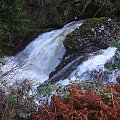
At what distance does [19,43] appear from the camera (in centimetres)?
1341

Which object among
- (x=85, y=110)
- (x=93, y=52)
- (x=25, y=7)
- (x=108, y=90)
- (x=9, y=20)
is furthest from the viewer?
(x=25, y=7)

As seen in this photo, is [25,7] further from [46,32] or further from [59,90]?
[59,90]

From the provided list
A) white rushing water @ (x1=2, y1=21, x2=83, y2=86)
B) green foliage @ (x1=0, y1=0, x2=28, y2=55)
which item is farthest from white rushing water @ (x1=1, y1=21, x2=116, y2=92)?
green foliage @ (x1=0, y1=0, x2=28, y2=55)

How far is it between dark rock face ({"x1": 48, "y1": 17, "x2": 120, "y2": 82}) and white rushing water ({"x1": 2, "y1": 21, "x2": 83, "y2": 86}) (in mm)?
571

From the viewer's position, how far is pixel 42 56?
11656mm

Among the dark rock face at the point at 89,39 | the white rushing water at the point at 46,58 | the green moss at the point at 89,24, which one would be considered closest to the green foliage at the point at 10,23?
the white rushing water at the point at 46,58

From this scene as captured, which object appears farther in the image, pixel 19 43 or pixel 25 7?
pixel 25 7

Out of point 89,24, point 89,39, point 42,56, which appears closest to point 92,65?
point 89,39

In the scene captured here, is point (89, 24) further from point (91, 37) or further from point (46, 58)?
point (46, 58)

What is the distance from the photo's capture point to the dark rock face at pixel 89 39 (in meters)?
10.4

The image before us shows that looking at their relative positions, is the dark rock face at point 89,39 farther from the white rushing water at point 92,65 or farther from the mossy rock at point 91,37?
the white rushing water at point 92,65

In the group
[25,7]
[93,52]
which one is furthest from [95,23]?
[25,7]

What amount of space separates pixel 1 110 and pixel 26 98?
1.14ft

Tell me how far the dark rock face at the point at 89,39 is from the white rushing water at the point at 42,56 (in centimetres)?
57
